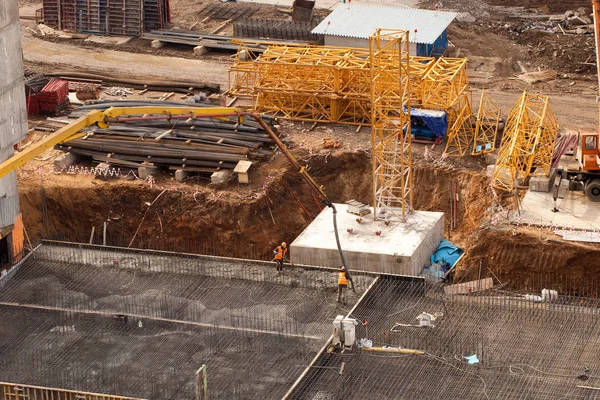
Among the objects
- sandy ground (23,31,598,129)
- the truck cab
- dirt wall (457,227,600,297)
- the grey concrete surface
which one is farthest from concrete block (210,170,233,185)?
Answer: the truck cab

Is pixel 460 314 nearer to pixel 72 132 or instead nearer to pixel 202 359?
pixel 202 359

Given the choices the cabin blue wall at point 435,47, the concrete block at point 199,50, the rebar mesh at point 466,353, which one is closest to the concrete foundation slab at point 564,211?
the rebar mesh at point 466,353

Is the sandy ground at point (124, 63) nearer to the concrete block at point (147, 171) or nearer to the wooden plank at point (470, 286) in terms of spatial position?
the concrete block at point (147, 171)

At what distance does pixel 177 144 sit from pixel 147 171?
1.66 m

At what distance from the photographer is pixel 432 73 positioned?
58.2 m

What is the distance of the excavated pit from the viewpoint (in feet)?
180

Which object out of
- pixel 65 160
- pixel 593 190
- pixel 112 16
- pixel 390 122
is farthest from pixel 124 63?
pixel 593 190

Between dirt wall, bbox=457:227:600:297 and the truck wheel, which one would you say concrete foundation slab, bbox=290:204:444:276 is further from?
the truck wheel

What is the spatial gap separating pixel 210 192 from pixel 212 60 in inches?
584

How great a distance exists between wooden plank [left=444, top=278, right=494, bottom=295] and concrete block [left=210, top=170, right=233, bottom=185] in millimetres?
11117

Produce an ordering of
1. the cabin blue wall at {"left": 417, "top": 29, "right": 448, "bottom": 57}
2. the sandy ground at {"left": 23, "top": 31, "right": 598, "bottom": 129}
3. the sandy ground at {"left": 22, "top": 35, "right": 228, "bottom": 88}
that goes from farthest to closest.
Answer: the sandy ground at {"left": 22, "top": 35, "right": 228, "bottom": 88}
the cabin blue wall at {"left": 417, "top": 29, "right": 448, "bottom": 57}
the sandy ground at {"left": 23, "top": 31, "right": 598, "bottom": 129}

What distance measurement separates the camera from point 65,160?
5728cm

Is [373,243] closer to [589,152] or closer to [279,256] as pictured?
[279,256]

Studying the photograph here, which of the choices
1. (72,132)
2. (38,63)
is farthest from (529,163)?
(38,63)
